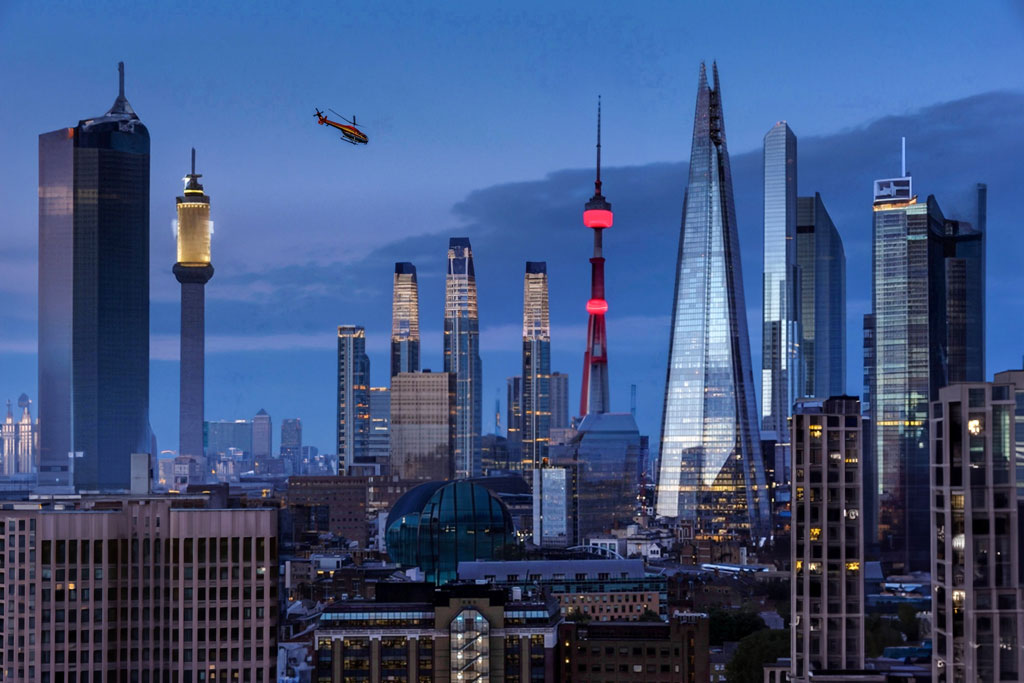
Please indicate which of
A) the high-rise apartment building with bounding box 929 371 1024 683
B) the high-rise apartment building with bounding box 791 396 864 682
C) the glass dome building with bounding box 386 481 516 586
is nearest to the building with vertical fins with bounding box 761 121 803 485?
the glass dome building with bounding box 386 481 516 586

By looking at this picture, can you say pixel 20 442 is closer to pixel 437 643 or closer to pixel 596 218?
pixel 596 218

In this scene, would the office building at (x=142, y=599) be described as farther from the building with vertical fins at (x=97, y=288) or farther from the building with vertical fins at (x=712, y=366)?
the building with vertical fins at (x=97, y=288)

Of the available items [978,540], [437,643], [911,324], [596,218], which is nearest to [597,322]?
[596,218]

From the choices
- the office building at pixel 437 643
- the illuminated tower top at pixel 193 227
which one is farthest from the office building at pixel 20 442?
the office building at pixel 437 643

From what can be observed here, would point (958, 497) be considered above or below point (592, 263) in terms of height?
below

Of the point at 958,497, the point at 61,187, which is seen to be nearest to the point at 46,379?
the point at 61,187

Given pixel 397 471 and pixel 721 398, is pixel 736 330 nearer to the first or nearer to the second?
pixel 721 398

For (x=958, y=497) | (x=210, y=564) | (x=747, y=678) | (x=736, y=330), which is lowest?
(x=747, y=678)
